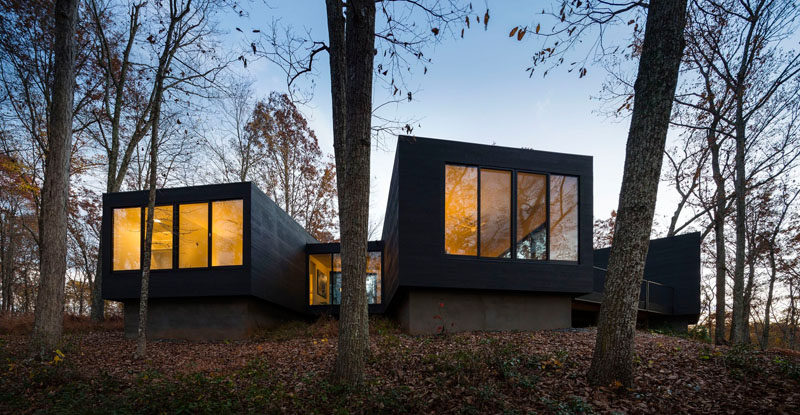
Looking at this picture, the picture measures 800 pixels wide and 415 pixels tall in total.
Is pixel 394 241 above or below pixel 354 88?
below

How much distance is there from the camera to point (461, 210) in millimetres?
10055

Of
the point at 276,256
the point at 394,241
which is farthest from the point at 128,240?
the point at 394,241

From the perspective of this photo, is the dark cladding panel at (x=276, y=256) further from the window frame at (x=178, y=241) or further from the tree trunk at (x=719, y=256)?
the tree trunk at (x=719, y=256)

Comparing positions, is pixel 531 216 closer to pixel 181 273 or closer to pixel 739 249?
pixel 739 249

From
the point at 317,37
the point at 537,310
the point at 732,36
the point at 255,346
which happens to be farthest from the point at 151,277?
the point at 732,36

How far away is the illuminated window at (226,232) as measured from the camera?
11773 millimetres

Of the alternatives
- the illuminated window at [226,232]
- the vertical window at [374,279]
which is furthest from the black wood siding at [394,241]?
the illuminated window at [226,232]

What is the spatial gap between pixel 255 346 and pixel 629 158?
8.70 m

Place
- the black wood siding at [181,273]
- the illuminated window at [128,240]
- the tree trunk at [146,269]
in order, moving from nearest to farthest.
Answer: the tree trunk at [146,269]
the black wood siding at [181,273]
the illuminated window at [128,240]

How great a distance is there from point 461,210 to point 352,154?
4.68 m

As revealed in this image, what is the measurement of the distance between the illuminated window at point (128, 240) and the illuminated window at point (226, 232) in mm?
2232

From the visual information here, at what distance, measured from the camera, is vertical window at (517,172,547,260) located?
406 inches

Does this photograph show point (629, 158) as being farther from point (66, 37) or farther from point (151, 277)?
point (151, 277)

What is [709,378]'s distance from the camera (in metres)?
5.70
